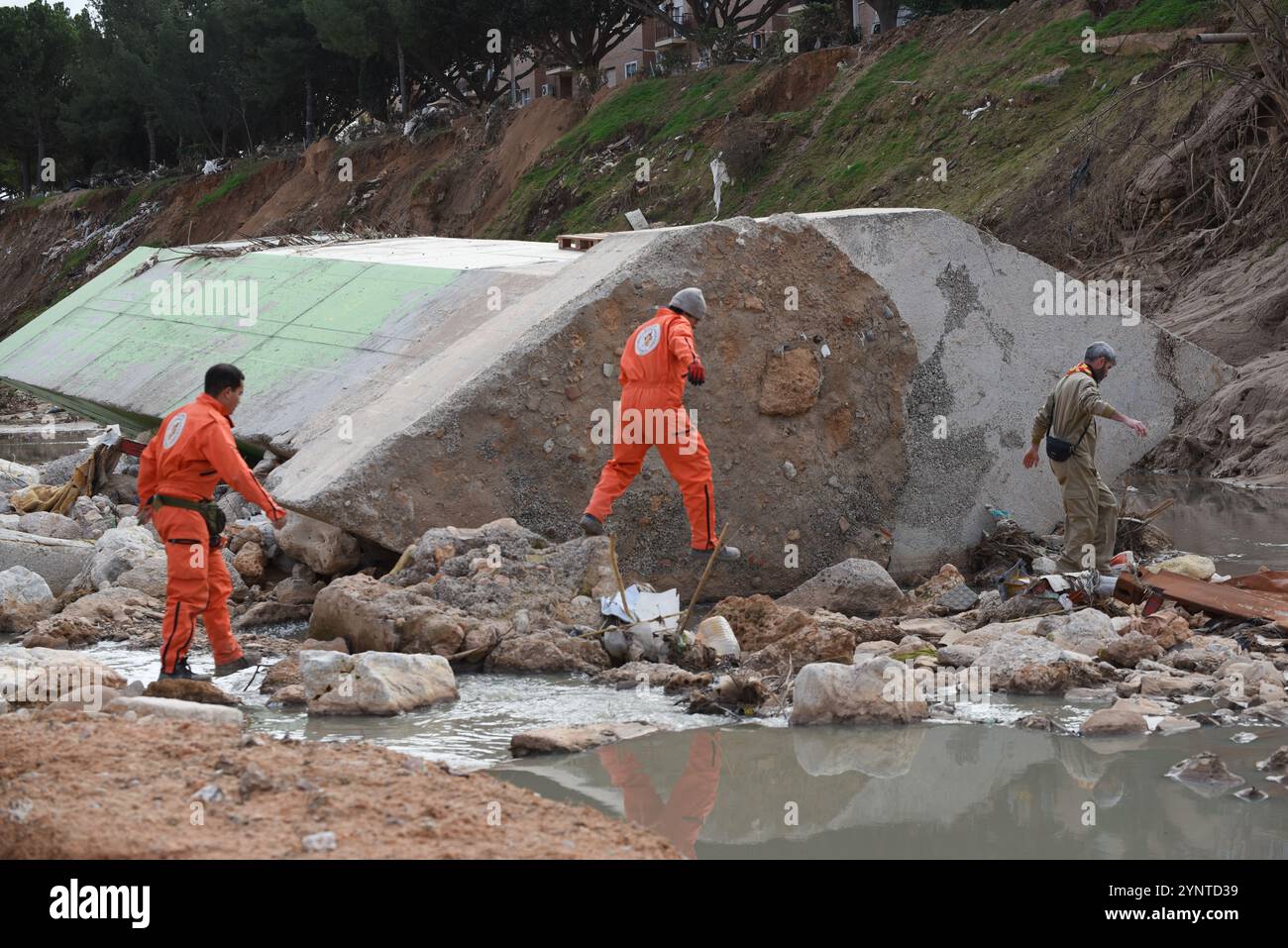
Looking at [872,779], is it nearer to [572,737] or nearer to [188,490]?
[572,737]

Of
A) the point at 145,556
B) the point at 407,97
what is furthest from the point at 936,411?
the point at 407,97

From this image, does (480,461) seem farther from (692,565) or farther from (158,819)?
(158,819)

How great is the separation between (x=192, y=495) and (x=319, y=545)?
2.04 m

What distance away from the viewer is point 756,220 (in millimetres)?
9594

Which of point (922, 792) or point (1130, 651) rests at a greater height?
point (1130, 651)

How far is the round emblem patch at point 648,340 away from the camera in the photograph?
27.1ft

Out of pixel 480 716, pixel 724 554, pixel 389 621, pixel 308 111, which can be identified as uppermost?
pixel 308 111

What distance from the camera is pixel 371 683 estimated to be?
6402 mm

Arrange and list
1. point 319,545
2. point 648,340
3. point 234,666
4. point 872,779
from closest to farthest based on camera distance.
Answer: point 872,779, point 234,666, point 648,340, point 319,545

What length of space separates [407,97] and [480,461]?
41.1 metres

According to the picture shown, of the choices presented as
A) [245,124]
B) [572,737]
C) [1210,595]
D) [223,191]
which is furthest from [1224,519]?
[245,124]

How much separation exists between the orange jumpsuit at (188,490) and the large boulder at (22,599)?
228cm

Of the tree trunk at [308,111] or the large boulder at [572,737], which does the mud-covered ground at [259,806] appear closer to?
the large boulder at [572,737]

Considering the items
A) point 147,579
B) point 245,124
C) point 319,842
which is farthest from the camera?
point 245,124
